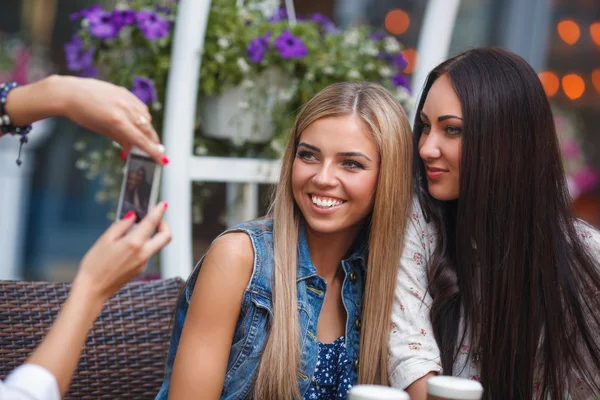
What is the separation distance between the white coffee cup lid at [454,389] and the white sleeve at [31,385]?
567 millimetres

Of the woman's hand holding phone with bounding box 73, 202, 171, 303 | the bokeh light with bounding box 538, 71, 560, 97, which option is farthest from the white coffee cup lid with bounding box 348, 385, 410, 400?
Answer: the bokeh light with bounding box 538, 71, 560, 97

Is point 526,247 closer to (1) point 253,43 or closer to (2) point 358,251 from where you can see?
(2) point 358,251

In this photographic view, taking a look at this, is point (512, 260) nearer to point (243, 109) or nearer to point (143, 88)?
point (243, 109)

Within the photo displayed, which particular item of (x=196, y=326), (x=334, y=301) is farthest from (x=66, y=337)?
(x=334, y=301)

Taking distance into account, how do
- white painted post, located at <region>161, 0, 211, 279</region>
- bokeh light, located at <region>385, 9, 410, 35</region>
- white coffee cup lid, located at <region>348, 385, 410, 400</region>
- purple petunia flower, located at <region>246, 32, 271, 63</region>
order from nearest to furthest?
1. white coffee cup lid, located at <region>348, 385, 410, 400</region>
2. white painted post, located at <region>161, 0, 211, 279</region>
3. purple petunia flower, located at <region>246, 32, 271, 63</region>
4. bokeh light, located at <region>385, 9, 410, 35</region>

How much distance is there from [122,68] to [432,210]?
113cm

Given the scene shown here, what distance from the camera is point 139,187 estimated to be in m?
1.37

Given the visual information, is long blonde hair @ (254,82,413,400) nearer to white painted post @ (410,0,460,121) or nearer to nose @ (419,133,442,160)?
nose @ (419,133,442,160)

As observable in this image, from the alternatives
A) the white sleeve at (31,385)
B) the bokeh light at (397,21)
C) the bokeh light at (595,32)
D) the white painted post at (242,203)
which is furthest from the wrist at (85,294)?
the bokeh light at (595,32)

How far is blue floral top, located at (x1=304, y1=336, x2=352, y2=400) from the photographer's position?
1997mm

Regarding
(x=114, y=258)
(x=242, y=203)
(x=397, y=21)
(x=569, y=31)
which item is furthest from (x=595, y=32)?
(x=114, y=258)

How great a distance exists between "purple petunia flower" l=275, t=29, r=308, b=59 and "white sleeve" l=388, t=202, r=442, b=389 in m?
0.70

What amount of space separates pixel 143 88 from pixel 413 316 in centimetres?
114

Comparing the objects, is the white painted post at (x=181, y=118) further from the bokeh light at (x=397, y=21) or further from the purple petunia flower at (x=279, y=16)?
the bokeh light at (x=397, y=21)
